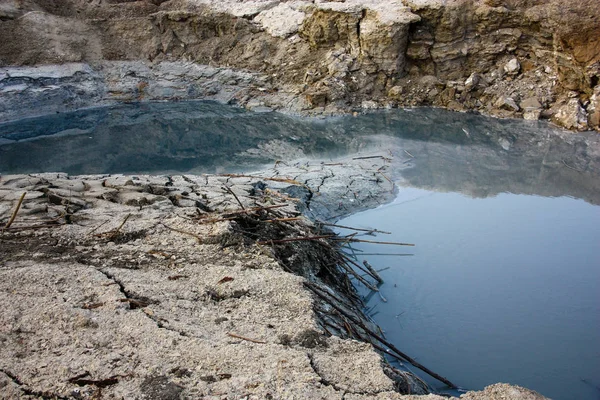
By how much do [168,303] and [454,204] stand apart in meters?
3.97

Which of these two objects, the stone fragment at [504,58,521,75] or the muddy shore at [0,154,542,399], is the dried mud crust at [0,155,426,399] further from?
the stone fragment at [504,58,521,75]

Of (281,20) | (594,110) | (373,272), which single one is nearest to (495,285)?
(373,272)

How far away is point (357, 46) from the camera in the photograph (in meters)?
10.4

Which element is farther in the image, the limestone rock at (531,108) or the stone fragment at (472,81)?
the stone fragment at (472,81)

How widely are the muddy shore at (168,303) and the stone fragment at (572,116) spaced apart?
657cm

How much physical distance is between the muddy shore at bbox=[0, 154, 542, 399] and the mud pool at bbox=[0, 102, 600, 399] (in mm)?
759

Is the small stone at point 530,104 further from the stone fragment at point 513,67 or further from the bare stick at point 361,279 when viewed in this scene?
the bare stick at point 361,279

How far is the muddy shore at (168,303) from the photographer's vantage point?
1854mm

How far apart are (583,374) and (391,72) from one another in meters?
8.25

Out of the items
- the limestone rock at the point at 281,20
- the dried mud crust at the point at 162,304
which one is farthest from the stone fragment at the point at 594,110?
the dried mud crust at the point at 162,304

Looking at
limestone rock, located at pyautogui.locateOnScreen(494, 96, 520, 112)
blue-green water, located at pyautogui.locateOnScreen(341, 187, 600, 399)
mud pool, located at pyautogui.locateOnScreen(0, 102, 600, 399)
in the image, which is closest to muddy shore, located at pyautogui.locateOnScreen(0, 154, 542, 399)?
blue-green water, located at pyautogui.locateOnScreen(341, 187, 600, 399)

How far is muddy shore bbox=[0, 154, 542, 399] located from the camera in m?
1.85

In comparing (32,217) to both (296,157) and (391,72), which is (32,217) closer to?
(296,157)

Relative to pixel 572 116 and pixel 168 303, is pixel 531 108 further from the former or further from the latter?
pixel 168 303
